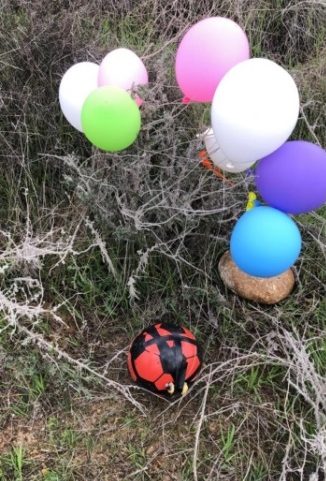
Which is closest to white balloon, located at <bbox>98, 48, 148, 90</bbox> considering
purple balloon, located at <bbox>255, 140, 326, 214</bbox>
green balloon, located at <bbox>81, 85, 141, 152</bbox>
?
green balloon, located at <bbox>81, 85, 141, 152</bbox>

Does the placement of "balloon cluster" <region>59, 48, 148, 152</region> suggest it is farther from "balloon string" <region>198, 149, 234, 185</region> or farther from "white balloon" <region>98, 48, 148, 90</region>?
"balloon string" <region>198, 149, 234, 185</region>

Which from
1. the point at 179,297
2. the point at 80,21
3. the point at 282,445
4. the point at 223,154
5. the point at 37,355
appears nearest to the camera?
the point at 223,154

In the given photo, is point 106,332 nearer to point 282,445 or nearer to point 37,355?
point 37,355

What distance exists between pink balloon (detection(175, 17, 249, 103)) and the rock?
2.21 feet

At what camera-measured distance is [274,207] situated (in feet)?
4.86

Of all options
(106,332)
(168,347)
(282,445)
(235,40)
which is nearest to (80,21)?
(235,40)

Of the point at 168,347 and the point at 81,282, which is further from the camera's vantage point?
the point at 81,282

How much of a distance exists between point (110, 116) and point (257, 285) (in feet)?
2.62

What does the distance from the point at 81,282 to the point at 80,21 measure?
3.89 ft

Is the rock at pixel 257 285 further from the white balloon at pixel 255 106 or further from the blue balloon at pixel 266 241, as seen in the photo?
the white balloon at pixel 255 106

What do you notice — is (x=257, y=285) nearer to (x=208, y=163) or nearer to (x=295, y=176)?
(x=208, y=163)

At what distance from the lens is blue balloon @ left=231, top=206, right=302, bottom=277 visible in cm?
143

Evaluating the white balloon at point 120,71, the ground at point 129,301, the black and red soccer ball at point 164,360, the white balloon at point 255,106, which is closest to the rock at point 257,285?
the ground at point 129,301

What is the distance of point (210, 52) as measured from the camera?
1.38m
